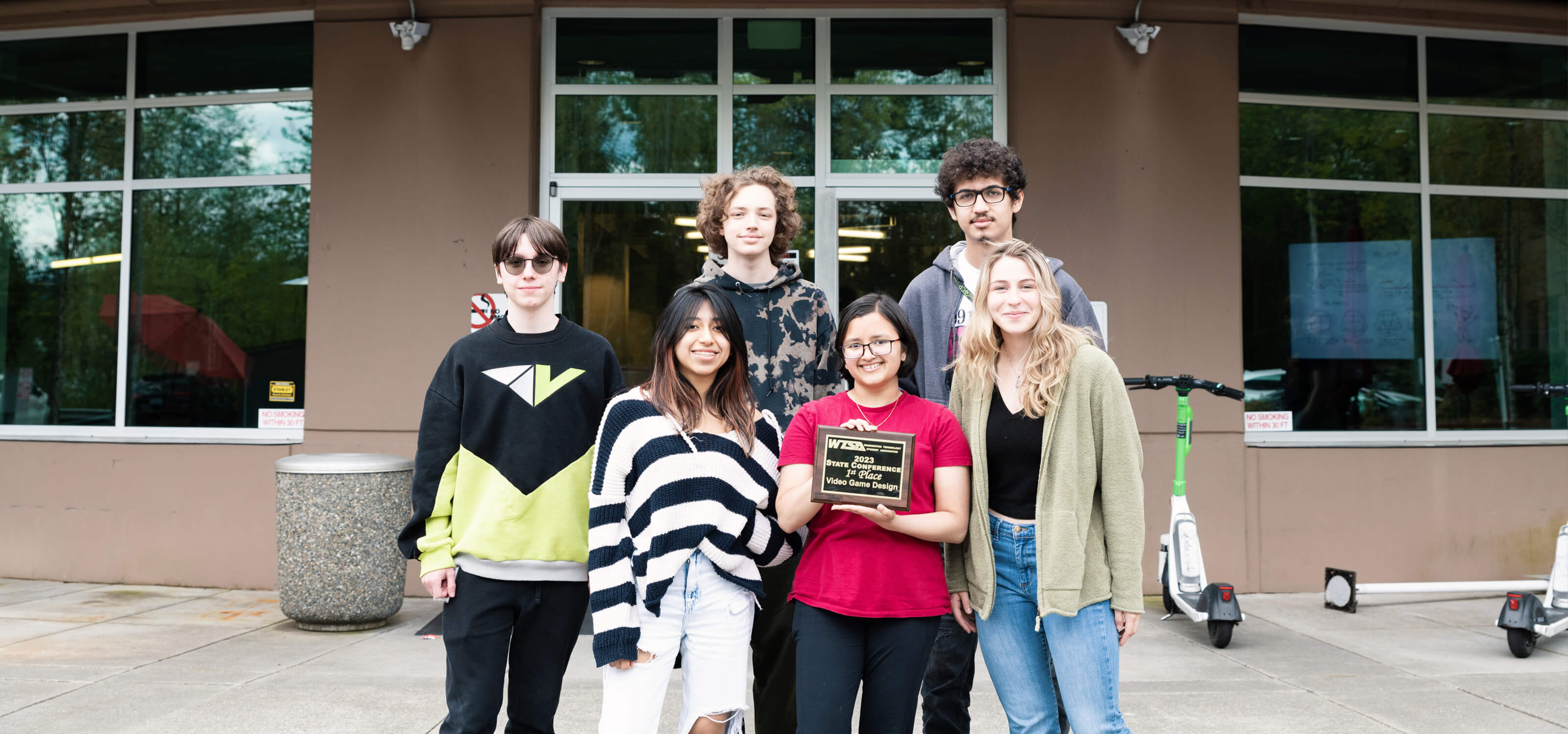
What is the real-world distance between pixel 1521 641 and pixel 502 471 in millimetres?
5577

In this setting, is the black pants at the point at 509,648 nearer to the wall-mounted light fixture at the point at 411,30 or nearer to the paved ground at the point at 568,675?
the paved ground at the point at 568,675

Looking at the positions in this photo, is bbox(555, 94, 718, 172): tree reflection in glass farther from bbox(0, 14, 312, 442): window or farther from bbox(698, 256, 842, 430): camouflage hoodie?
bbox(698, 256, 842, 430): camouflage hoodie

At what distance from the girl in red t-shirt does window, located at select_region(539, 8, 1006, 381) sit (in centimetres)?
459

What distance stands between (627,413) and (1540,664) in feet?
17.6

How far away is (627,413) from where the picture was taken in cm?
288

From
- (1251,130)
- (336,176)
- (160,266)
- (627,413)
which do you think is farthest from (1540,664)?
(160,266)

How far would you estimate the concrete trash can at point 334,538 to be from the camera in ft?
20.0

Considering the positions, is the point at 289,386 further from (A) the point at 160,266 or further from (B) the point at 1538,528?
(B) the point at 1538,528

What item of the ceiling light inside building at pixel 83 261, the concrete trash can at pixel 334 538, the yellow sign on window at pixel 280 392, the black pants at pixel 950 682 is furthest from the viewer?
the ceiling light inside building at pixel 83 261

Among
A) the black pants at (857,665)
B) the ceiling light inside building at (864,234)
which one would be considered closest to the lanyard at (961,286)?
the black pants at (857,665)

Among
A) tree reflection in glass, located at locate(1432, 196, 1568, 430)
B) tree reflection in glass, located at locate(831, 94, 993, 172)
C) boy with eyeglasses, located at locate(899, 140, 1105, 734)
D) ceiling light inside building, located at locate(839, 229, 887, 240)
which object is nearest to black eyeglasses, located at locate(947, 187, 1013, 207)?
boy with eyeglasses, located at locate(899, 140, 1105, 734)

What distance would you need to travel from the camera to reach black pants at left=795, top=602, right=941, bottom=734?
2723mm

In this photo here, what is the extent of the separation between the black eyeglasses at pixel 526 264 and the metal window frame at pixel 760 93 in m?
4.43

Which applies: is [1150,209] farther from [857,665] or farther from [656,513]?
[656,513]
